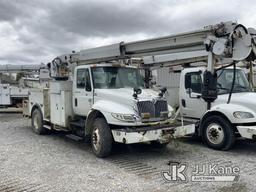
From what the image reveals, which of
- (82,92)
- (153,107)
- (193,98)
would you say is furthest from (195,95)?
(82,92)

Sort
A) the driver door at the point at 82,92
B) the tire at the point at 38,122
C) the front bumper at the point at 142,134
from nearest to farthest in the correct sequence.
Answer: the front bumper at the point at 142,134
the driver door at the point at 82,92
the tire at the point at 38,122

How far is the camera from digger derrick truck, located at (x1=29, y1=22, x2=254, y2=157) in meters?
6.91

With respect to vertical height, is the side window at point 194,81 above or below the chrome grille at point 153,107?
above

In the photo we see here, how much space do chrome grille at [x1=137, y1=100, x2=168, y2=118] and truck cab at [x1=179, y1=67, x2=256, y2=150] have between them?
1426 mm

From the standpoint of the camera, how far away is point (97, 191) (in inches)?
211

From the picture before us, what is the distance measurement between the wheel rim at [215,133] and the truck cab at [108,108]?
1.21 meters

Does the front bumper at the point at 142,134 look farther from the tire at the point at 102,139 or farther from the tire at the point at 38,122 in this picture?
the tire at the point at 38,122

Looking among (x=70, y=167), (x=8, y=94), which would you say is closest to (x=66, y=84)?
(x=70, y=167)

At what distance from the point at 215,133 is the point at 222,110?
1.99ft

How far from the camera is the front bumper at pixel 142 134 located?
6875 mm

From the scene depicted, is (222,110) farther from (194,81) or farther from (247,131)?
(194,81)

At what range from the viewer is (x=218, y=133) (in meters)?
8.23

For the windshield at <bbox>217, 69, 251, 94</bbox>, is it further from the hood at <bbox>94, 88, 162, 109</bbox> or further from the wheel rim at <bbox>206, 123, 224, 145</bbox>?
the hood at <bbox>94, 88, 162, 109</bbox>

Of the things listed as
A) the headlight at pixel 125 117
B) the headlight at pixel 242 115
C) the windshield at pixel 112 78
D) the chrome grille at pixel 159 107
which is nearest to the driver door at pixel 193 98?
the headlight at pixel 242 115
